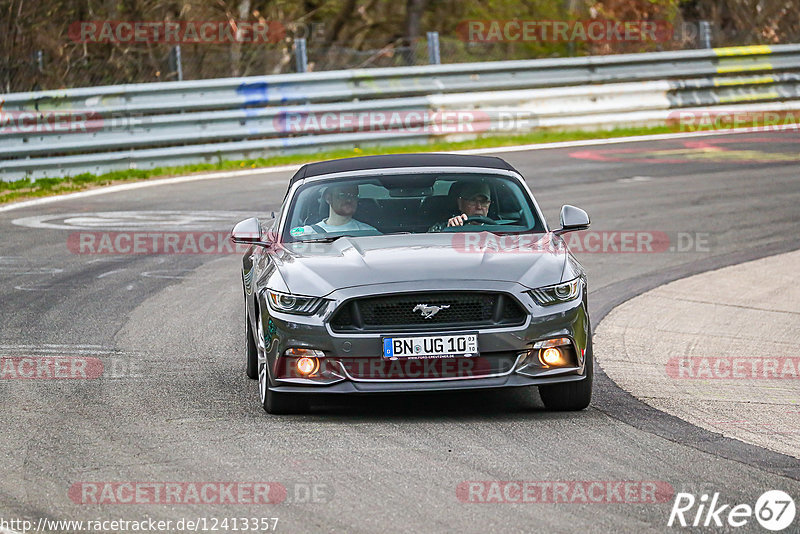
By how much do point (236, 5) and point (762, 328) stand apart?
22.8m

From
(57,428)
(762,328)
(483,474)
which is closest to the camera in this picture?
(483,474)

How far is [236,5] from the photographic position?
31156 millimetres

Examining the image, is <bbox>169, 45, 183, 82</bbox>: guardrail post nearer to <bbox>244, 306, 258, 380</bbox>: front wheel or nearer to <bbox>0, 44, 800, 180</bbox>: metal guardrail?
<bbox>0, 44, 800, 180</bbox>: metal guardrail

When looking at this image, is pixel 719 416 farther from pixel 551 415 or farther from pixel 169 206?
pixel 169 206

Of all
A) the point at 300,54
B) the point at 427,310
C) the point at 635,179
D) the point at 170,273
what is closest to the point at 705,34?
the point at 635,179

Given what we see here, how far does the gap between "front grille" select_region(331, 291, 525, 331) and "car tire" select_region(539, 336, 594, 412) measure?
1.62ft

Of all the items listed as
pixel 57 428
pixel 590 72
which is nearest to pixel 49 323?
pixel 57 428

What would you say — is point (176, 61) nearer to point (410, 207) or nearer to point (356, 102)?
point (356, 102)

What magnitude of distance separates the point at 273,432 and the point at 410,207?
6.87 feet

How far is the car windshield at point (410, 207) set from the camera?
8.48m

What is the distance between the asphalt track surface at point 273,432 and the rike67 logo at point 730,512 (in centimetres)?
5

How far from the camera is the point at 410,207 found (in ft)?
28.3

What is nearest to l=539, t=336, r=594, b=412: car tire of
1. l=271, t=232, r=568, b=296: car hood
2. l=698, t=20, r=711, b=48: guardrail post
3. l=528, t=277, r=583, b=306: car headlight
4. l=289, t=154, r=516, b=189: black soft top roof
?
l=528, t=277, r=583, b=306: car headlight

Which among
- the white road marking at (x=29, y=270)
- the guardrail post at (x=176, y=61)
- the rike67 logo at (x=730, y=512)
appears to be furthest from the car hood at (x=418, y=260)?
the guardrail post at (x=176, y=61)
